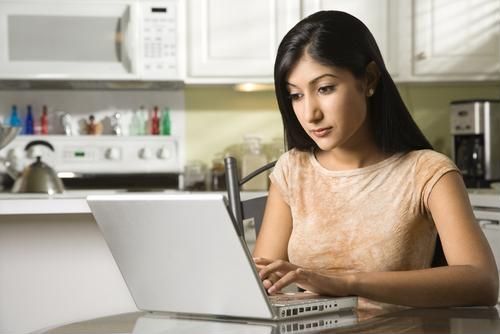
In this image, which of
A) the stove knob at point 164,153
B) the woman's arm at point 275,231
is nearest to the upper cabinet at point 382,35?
the stove knob at point 164,153

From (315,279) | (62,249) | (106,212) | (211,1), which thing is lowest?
(62,249)

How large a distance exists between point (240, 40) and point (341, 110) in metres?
2.20

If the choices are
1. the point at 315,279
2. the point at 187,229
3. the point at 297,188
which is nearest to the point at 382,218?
the point at 297,188

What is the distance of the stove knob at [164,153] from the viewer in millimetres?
3838

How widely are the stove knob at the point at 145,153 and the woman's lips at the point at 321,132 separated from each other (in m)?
2.40

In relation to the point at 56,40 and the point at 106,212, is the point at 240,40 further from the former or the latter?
the point at 106,212

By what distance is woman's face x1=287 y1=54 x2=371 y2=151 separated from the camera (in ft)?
4.77

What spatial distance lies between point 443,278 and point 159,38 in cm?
247

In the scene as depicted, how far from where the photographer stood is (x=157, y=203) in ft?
3.58

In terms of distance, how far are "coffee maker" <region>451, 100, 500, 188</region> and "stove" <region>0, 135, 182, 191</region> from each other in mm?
1213

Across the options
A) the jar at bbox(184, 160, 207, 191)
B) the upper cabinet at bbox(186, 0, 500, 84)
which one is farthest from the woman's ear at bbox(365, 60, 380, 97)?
the jar at bbox(184, 160, 207, 191)

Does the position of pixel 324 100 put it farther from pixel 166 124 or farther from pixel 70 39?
pixel 166 124

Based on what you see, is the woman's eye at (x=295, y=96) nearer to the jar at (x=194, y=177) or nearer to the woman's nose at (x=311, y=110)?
the woman's nose at (x=311, y=110)

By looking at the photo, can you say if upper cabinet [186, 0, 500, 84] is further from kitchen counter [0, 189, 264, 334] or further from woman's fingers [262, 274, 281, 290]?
woman's fingers [262, 274, 281, 290]
